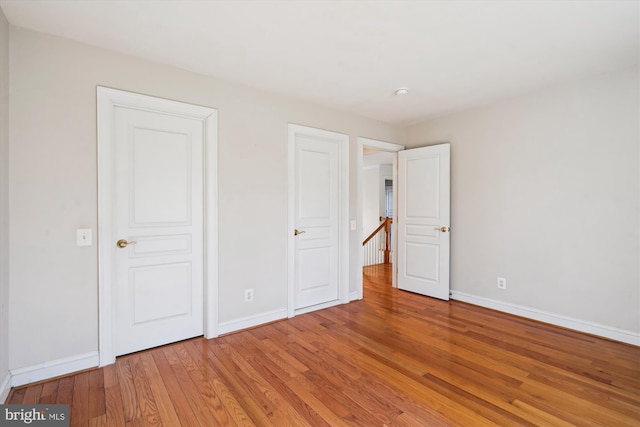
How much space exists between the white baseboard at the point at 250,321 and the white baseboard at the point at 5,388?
1439mm

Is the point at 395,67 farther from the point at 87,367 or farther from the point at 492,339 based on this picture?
the point at 87,367

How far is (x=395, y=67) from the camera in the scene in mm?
2791

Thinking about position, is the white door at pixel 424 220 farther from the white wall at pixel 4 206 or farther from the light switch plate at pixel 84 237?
the white wall at pixel 4 206

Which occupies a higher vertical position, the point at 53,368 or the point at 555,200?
the point at 555,200

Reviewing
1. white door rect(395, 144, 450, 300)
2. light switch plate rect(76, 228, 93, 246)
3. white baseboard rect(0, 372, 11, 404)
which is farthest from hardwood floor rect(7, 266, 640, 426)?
white door rect(395, 144, 450, 300)

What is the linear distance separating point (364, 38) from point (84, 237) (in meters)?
2.59

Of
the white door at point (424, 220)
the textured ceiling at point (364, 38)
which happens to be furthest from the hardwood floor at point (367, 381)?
the textured ceiling at point (364, 38)

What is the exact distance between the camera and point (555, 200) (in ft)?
10.6

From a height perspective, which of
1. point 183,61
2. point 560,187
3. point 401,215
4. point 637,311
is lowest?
point 637,311

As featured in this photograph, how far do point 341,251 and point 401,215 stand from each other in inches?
47.4

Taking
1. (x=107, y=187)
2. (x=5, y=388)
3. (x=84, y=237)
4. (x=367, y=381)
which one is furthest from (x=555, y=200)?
(x=5, y=388)

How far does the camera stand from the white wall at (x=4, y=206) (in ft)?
6.46

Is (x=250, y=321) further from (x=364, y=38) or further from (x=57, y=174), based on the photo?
(x=364, y=38)

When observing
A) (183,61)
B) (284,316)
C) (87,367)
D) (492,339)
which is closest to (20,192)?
(87,367)
